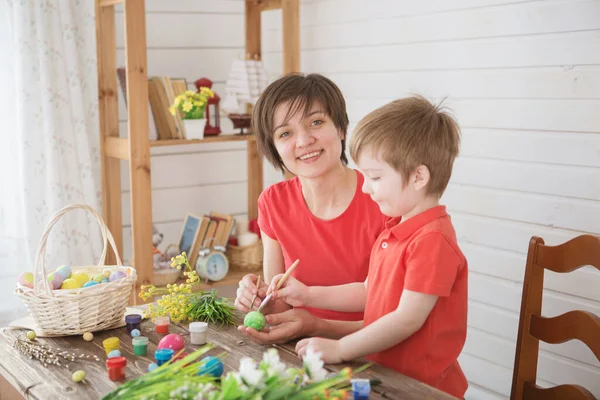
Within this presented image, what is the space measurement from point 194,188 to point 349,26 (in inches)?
44.2

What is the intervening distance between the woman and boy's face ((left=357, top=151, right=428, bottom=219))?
0.35m

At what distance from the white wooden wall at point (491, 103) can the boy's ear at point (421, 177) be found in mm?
995

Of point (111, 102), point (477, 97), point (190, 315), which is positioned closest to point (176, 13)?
point (111, 102)

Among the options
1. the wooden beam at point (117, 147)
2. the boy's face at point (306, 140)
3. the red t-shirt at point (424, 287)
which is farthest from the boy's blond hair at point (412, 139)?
the wooden beam at point (117, 147)

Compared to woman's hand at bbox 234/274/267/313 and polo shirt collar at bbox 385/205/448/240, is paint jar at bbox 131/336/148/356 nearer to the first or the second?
woman's hand at bbox 234/274/267/313

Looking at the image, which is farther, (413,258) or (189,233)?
(189,233)

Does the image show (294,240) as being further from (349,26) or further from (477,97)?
(349,26)

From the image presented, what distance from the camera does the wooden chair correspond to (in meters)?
1.84

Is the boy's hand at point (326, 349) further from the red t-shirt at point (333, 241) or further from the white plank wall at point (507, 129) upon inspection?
the white plank wall at point (507, 129)

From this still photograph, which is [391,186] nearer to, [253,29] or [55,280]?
[55,280]

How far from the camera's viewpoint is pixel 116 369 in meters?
1.55

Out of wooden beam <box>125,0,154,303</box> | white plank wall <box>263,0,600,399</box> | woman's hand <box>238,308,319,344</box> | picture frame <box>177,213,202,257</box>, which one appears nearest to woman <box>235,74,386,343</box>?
woman's hand <box>238,308,319,344</box>

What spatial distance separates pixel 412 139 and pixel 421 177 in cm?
Result: 9

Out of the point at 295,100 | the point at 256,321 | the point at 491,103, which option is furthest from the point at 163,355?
the point at 491,103
